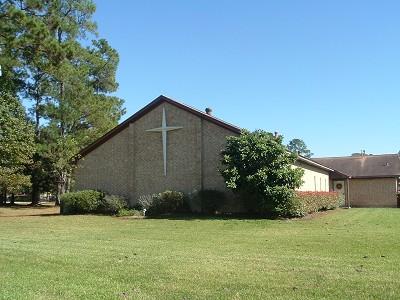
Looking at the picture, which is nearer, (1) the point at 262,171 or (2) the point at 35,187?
(1) the point at 262,171

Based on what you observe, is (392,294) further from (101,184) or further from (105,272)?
(101,184)

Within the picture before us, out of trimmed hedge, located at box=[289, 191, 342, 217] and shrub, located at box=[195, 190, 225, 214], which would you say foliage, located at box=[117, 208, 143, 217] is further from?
trimmed hedge, located at box=[289, 191, 342, 217]

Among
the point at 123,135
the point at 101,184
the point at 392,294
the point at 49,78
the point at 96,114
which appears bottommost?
the point at 392,294

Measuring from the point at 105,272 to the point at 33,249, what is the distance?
4016 millimetres

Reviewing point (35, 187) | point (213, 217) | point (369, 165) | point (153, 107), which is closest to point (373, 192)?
point (369, 165)

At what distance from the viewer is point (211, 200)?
2747 centimetres

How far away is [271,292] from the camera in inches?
283

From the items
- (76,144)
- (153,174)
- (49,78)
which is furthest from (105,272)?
(49,78)

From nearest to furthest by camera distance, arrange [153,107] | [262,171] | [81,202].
A: 1. [262,171]
2. [81,202]
3. [153,107]

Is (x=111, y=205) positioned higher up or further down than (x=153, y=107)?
further down

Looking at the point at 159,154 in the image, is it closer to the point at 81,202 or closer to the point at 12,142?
the point at 81,202

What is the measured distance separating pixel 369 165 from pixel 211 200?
2260 cm

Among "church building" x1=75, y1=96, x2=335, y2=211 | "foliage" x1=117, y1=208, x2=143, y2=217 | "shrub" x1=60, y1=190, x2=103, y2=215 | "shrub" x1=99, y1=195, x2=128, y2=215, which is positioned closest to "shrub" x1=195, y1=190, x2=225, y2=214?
"church building" x1=75, y1=96, x2=335, y2=211

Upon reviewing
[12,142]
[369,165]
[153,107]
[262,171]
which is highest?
[153,107]
